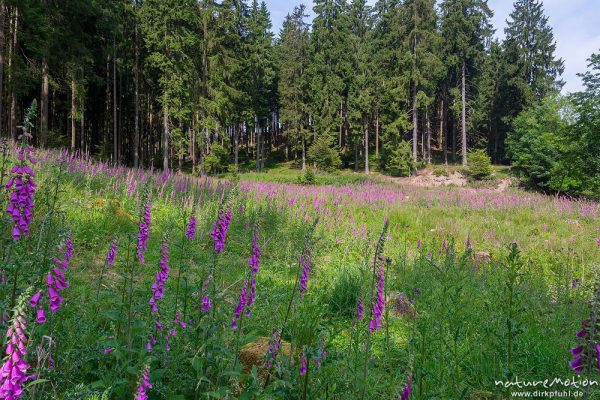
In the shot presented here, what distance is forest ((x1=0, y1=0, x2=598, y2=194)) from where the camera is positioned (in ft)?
95.0

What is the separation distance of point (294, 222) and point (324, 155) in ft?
110

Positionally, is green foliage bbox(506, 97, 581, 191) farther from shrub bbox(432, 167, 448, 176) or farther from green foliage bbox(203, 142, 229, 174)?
green foliage bbox(203, 142, 229, 174)

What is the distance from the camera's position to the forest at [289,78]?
95.0ft

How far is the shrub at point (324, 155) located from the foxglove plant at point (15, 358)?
133 feet

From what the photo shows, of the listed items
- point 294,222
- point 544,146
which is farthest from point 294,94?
point 294,222

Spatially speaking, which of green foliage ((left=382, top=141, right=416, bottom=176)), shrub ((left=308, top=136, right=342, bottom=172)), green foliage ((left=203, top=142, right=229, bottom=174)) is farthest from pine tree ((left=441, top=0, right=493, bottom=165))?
green foliage ((left=203, top=142, right=229, bottom=174))

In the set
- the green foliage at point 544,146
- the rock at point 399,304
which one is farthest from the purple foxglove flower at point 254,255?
the green foliage at point 544,146

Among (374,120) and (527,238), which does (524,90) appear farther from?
(527,238)

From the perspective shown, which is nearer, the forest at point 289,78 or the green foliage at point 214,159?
the forest at point 289,78

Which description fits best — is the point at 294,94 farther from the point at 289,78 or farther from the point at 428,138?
the point at 428,138

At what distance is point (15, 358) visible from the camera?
1150mm

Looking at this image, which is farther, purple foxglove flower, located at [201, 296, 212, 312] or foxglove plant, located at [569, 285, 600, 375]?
purple foxglove flower, located at [201, 296, 212, 312]

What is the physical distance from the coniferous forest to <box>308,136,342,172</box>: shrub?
360mm

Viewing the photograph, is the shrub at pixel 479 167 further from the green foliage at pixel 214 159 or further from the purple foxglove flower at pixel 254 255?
the purple foxglove flower at pixel 254 255
